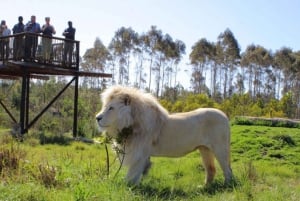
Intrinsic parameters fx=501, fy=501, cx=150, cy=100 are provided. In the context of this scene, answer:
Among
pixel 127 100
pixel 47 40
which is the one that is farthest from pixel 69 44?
pixel 127 100

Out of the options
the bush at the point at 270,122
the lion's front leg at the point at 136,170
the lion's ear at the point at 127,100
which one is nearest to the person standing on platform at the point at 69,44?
the bush at the point at 270,122

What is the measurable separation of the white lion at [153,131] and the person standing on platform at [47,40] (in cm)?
917

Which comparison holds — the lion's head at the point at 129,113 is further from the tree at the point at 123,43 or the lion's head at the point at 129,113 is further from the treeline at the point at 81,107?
the tree at the point at 123,43

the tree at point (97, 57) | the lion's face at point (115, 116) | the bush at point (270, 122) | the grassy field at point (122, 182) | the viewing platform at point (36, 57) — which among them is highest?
the tree at point (97, 57)

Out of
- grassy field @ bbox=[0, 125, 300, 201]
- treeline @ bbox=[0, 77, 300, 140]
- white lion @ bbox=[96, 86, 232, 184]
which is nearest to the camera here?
grassy field @ bbox=[0, 125, 300, 201]

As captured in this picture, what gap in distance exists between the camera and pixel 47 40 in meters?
16.4

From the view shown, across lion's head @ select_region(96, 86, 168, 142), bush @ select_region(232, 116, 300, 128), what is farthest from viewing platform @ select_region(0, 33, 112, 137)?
lion's head @ select_region(96, 86, 168, 142)

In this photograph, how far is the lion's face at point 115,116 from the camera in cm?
739

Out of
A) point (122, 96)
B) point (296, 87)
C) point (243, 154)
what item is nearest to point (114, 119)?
point (122, 96)

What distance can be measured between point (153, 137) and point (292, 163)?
5042mm

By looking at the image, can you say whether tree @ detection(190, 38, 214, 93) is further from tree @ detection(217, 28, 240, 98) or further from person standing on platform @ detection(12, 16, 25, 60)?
person standing on platform @ detection(12, 16, 25, 60)

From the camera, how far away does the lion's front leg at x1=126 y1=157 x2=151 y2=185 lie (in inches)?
290

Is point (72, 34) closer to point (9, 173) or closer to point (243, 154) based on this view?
point (243, 154)

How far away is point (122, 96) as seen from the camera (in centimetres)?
761
